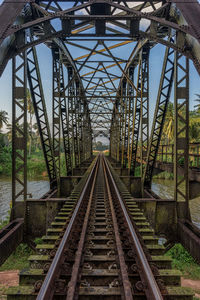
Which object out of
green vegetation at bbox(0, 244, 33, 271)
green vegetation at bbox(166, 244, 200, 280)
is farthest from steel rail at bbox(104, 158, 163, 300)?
green vegetation at bbox(0, 244, 33, 271)

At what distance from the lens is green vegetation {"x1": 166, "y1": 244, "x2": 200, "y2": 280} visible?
18.8ft

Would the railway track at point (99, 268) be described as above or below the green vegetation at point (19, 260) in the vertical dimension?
above

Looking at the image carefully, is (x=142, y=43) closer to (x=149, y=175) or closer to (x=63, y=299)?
(x=149, y=175)

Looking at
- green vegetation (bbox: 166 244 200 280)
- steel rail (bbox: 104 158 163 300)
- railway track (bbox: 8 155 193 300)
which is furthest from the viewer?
green vegetation (bbox: 166 244 200 280)

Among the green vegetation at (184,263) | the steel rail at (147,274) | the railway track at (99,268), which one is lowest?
the green vegetation at (184,263)

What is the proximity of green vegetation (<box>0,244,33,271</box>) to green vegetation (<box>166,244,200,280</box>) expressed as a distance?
4357mm

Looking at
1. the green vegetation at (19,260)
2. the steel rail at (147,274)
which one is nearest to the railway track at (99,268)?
the steel rail at (147,274)

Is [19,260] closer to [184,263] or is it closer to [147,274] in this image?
[147,274]

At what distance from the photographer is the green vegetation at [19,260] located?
5.81 metres

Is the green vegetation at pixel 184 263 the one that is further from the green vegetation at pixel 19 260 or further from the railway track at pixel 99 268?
the green vegetation at pixel 19 260

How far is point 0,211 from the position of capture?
12766mm

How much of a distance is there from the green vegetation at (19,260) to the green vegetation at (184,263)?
4357 mm

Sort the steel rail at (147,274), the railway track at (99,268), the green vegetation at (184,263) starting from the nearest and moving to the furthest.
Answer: the steel rail at (147,274) → the railway track at (99,268) → the green vegetation at (184,263)

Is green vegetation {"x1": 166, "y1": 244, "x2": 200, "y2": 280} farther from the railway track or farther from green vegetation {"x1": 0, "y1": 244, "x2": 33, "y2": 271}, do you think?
green vegetation {"x1": 0, "y1": 244, "x2": 33, "y2": 271}
